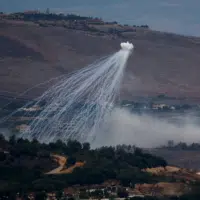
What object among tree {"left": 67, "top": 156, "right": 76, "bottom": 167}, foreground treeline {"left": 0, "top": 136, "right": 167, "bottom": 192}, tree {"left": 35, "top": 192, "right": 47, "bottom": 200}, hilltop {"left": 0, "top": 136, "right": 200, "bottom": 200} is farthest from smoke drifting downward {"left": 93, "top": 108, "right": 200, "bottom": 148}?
tree {"left": 35, "top": 192, "right": 47, "bottom": 200}

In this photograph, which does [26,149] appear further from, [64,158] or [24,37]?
[24,37]

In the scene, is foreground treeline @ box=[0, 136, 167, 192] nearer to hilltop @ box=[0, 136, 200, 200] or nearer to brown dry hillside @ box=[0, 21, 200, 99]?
hilltop @ box=[0, 136, 200, 200]

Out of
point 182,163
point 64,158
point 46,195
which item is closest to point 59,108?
point 182,163

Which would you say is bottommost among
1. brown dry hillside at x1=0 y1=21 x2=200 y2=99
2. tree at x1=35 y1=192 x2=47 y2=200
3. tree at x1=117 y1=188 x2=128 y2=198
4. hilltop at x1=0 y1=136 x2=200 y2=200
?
tree at x1=35 y1=192 x2=47 y2=200

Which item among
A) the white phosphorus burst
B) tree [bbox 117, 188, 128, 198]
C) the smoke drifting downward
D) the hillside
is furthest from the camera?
the hillside

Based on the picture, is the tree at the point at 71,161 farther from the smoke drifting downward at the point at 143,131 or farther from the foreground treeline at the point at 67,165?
the smoke drifting downward at the point at 143,131

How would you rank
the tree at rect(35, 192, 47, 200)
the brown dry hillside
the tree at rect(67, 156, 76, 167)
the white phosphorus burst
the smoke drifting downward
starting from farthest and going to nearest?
the brown dry hillside < the smoke drifting downward < the white phosphorus burst < the tree at rect(67, 156, 76, 167) < the tree at rect(35, 192, 47, 200)

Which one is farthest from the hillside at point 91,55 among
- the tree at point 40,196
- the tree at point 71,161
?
the tree at point 40,196
